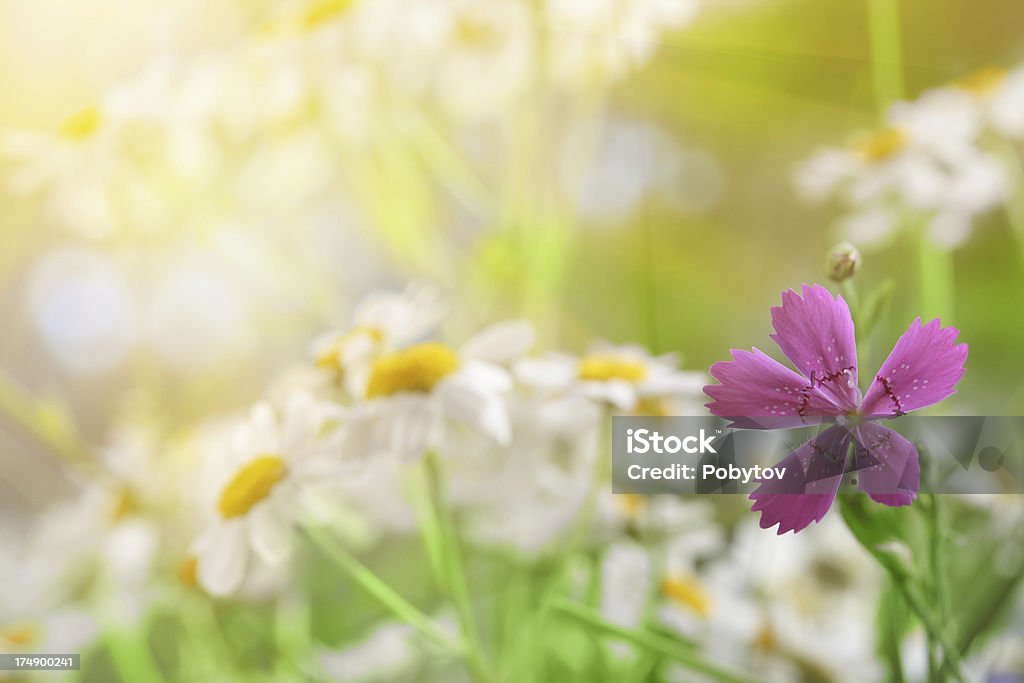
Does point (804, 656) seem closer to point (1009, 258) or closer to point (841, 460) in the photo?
point (841, 460)

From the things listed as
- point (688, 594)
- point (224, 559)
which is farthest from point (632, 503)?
point (224, 559)

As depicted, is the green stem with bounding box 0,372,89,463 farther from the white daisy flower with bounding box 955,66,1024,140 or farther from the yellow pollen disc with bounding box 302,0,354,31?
the white daisy flower with bounding box 955,66,1024,140

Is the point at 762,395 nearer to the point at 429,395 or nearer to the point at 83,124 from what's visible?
the point at 429,395

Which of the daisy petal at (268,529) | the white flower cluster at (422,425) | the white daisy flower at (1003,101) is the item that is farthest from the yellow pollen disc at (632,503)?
the white daisy flower at (1003,101)

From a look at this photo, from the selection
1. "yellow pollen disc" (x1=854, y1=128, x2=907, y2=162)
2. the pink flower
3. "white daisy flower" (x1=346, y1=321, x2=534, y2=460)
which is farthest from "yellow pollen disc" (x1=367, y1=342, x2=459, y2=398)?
"yellow pollen disc" (x1=854, y1=128, x2=907, y2=162)

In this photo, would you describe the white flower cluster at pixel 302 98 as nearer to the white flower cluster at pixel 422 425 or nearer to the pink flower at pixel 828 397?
the white flower cluster at pixel 422 425

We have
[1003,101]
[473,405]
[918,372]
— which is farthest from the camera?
[1003,101]

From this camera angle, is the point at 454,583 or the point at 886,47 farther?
the point at 886,47
